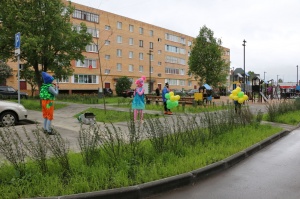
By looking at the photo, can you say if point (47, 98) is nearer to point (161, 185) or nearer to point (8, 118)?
point (8, 118)

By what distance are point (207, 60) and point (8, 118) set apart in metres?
38.5

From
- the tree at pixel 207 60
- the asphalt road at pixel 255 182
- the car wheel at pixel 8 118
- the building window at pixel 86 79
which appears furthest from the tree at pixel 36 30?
the building window at pixel 86 79

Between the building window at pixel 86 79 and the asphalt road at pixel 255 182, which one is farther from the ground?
the building window at pixel 86 79

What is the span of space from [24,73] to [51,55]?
5738 millimetres

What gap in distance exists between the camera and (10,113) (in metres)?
11.0

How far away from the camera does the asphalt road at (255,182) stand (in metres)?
4.32

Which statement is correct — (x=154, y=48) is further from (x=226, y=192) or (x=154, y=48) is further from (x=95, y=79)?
(x=226, y=192)

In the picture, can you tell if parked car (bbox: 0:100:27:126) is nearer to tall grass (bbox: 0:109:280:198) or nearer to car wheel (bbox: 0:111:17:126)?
car wheel (bbox: 0:111:17:126)

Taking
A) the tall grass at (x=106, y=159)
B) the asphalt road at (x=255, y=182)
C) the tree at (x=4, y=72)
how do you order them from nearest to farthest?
the tall grass at (x=106, y=159), the asphalt road at (x=255, y=182), the tree at (x=4, y=72)

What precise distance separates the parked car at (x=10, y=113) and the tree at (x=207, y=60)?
3772 centimetres

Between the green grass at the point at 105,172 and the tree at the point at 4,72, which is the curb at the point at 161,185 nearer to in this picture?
the green grass at the point at 105,172

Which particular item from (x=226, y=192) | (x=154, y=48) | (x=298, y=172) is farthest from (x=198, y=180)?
(x=154, y=48)

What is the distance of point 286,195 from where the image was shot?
14.2 ft

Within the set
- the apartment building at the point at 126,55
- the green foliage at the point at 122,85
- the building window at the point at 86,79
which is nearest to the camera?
the green foliage at the point at 122,85
